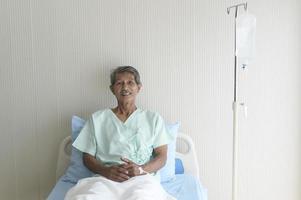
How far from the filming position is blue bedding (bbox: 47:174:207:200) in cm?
205

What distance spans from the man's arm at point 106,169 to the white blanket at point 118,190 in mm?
58

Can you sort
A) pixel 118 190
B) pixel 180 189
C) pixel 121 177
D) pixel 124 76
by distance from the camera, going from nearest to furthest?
pixel 118 190 → pixel 121 177 → pixel 180 189 → pixel 124 76

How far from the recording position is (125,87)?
87.9 inches

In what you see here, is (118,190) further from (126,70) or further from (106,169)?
(126,70)

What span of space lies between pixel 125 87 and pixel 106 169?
0.49 meters

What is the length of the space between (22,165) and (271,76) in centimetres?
175

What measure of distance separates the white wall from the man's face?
20 cm

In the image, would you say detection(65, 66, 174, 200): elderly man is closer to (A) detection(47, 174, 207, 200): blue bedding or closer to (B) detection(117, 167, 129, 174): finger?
(B) detection(117, 167, 129, 174): finger

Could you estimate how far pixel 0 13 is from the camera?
241 centimetres

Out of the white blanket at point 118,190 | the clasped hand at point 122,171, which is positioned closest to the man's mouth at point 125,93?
the clasped hand at point 122,171

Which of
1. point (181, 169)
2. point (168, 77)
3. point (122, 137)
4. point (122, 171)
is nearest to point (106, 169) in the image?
point (122, 171)

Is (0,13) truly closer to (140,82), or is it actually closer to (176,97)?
(140,82)

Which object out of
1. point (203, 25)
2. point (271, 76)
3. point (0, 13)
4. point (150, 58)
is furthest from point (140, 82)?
point (0, 13)

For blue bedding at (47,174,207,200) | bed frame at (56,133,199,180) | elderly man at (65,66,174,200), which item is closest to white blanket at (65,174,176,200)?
elderly man at (65,66,174,200)
